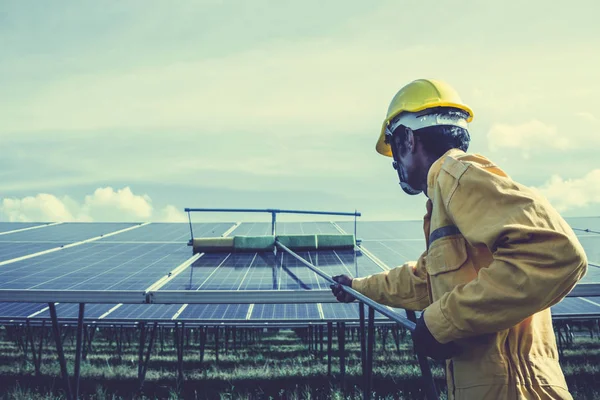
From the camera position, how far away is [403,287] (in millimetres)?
3057

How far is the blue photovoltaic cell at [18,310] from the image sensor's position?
10109 millimetres

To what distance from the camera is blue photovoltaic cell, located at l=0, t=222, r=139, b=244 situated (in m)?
11.5

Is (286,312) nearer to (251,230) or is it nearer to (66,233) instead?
(251,230)

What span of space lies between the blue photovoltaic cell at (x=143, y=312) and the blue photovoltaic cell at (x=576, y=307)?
8071mm

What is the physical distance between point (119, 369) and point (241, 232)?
5325 millimetres

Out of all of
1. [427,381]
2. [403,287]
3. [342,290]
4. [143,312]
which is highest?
[403,287]

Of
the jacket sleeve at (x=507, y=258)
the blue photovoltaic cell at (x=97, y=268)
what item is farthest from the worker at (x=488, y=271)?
the blue photovoltaic cell at (x=97, y=268)

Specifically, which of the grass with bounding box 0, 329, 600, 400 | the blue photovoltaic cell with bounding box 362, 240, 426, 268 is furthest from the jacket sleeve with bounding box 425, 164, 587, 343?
the grass with bounding box 0, 329, 600, 400

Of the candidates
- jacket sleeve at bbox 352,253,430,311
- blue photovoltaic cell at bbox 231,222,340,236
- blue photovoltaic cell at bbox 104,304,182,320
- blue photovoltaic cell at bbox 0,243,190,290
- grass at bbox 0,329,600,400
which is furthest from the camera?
blue photovoltaic cell at bbox 231,222,340,236

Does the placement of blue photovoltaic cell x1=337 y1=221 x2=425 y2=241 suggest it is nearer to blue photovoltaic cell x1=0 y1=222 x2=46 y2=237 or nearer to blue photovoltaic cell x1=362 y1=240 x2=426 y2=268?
blue photovoltaic cell x1=362 y1=240 x2=426 y2=268

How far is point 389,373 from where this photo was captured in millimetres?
11906

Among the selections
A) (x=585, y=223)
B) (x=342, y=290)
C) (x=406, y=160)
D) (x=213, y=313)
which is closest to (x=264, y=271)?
(x=342, y=290)

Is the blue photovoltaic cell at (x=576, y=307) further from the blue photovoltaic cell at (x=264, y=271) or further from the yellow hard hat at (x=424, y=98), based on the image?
the yellow hard hat at (x=424, y=98)

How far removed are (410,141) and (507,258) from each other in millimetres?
990
